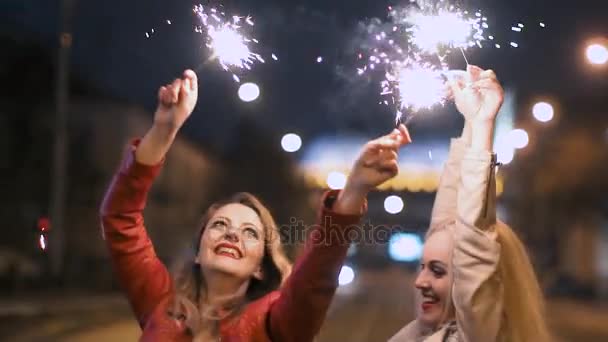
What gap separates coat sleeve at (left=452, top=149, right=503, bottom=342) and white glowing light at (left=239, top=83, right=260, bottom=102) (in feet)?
3.88

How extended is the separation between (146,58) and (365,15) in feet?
3.57

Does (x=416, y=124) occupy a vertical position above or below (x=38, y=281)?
above

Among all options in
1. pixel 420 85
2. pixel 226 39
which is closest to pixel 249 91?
pixel 226 39

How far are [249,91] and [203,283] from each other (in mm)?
981

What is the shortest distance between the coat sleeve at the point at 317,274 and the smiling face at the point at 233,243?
0.38 meters

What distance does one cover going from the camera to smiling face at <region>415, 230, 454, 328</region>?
373 cm

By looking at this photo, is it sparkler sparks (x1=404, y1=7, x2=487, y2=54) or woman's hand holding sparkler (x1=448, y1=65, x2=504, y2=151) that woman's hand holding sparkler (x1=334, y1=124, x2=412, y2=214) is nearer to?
woman's hand holding sparkler (x1=448, y1=65, x2=504, y2=151)

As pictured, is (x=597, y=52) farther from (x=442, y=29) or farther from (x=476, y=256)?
(x=476, y=256)

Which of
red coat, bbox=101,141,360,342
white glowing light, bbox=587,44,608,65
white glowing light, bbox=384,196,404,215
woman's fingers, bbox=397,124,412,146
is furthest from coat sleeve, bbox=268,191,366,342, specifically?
white glowing light, bbox=587,44,608,65

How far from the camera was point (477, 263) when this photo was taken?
3393 mm

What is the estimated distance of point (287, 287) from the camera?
10.8 ft

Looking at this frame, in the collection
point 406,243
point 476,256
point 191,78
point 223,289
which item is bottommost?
point 223,289

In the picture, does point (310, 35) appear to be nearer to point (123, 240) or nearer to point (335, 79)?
point (335, 79)

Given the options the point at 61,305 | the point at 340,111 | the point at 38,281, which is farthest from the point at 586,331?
the point at 340,111
